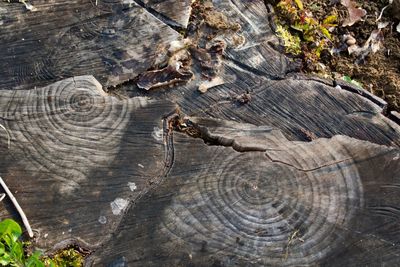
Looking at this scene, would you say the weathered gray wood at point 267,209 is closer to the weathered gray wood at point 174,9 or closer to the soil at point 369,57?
the soil at point 369,57

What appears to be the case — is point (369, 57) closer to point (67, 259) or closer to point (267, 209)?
point (267, 209)

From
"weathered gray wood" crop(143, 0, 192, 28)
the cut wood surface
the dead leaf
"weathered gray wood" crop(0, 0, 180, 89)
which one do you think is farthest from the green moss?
the dead leaf

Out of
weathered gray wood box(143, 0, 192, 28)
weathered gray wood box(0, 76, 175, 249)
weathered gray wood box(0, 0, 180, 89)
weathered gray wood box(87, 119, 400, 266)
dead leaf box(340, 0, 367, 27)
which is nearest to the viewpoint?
weathered gray wood box(87, 119, 400, 266)

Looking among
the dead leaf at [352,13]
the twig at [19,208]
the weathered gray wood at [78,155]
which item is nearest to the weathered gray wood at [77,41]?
the weathered gray wood at [78,155]

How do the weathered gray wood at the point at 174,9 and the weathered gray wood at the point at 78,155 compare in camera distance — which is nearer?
the weathered gray wood at the point at 78,155

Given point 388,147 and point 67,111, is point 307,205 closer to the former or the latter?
point 388,147

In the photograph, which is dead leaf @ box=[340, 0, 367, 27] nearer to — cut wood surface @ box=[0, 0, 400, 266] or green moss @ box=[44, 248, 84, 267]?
cut wood surface @ box=[0, 0, 400, 266]

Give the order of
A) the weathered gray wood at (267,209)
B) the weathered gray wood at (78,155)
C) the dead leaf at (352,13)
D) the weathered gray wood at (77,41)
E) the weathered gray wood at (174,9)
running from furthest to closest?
the dead leaf at (352,13) → the weathered gray wood at (174,9) → the weathered gray wood at (77,41) → the weathered gray wood at (78,155) → the weathered gray wood at (267,209)

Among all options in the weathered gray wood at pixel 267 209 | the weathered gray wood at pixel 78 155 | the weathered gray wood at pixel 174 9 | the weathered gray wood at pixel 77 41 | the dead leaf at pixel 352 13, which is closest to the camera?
the weathered gray wood at pixel 267 209
